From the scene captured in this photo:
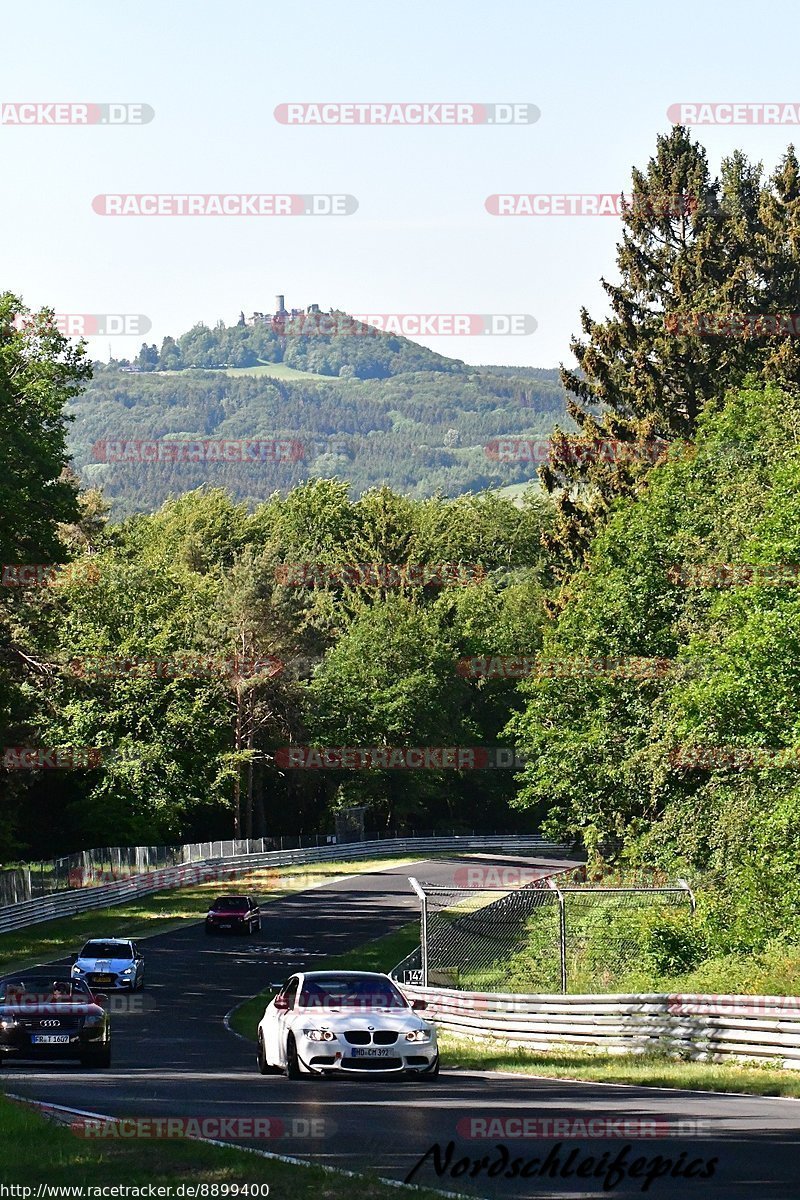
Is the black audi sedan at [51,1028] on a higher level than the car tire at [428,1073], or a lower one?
lower

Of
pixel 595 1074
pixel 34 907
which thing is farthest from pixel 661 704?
pixel 595 1074

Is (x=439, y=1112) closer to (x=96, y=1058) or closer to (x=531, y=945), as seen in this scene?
(x=96, y=1058)

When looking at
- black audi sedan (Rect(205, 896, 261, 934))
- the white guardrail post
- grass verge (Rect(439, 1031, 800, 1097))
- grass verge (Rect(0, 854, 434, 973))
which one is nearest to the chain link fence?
the white guardrail post

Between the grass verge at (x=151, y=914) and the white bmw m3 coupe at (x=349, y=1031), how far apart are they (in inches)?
1076

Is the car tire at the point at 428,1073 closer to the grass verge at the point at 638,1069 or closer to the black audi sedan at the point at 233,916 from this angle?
the grass verge at the point at 638,1069

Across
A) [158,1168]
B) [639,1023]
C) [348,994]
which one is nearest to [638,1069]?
[639,1023]

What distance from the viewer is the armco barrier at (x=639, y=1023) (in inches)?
733

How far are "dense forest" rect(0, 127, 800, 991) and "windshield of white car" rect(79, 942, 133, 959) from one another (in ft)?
44.8

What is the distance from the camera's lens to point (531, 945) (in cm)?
3278

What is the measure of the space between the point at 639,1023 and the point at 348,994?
203 inches

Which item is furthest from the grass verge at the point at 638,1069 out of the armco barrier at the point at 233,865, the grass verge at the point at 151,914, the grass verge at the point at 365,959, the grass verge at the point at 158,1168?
the armco barrier at the point at 233,865

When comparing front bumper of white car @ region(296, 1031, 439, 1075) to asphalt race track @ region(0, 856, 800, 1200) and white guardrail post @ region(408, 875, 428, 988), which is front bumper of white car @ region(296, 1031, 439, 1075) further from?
white guardrail post @ region(408, 875, 428, 988)

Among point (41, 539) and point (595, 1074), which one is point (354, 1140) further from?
point (41, 539)

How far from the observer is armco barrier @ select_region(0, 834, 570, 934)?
185ft
